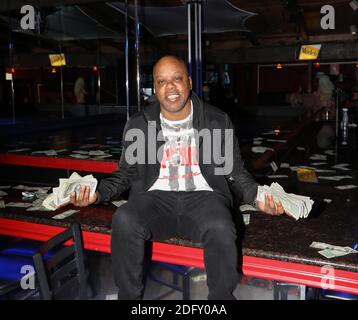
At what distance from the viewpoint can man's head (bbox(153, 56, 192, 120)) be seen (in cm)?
209

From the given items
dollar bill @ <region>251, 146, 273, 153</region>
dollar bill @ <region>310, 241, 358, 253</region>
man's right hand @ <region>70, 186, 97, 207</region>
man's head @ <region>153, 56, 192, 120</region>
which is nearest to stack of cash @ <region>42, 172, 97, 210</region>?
man's right hand @ <region>70, 186, 97, 207</region>

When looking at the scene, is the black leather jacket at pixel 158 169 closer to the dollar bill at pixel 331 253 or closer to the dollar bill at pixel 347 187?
the dollar bill at pixel 331 253

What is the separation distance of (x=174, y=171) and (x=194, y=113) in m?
0.32

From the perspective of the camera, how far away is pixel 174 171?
2.11m

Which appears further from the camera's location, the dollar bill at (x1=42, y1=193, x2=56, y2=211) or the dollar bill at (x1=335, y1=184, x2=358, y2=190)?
the dollar bill at (x1=335, y1=184, x2=358, y2=190)

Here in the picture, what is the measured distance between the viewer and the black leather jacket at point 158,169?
2.07 meters

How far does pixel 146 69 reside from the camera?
1432cm

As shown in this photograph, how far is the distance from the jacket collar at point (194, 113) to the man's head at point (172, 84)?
0.06m

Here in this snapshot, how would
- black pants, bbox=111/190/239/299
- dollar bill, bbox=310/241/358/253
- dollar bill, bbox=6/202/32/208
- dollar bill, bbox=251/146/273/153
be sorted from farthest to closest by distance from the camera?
dollar bill, bbox=251/146/273/153, dollar bill, bbox=6/202/32/208, dollar bill, bbox=310/241/358/253, black pants, bbox=111/190/239/299

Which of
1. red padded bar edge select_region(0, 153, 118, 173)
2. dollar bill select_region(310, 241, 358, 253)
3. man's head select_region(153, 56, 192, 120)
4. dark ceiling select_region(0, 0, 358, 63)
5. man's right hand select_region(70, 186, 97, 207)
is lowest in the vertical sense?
dollar bill select_region(310, 241, 358, 253)

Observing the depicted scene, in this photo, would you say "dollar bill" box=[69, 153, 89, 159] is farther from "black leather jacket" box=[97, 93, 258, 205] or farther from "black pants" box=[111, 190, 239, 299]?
"black pants" box=[111, 190, 239, 299]

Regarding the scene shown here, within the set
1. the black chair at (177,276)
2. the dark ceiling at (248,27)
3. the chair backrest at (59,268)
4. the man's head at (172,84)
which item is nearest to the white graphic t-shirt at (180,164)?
the man's head at (172,84)

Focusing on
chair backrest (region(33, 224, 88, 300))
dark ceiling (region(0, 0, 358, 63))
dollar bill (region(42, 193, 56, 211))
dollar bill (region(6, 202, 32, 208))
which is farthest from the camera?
dark ceiling (region(0, 0, 358, 63))
